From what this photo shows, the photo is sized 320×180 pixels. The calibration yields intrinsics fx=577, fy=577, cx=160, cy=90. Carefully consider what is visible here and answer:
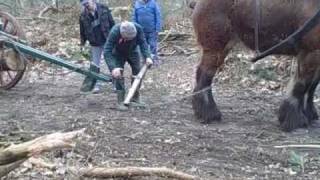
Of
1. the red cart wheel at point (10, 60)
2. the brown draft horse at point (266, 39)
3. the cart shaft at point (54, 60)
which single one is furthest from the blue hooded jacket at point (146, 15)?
the brown draft horse at point (266, 39)

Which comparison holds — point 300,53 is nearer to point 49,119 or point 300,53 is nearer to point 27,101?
point 49,119

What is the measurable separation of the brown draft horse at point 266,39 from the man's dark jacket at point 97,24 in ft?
7.01

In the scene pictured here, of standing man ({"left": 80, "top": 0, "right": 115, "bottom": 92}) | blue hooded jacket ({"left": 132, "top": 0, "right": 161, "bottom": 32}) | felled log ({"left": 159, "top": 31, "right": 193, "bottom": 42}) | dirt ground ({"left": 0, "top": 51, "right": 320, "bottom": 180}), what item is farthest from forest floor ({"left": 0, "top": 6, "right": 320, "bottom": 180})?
felled log ({"left": 159, "top": 31, "right": 193, "bottom": 42})

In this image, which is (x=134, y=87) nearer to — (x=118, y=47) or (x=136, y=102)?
(x=136, y=102)

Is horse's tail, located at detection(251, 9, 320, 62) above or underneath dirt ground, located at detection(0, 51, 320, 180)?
above

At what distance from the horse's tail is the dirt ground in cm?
102

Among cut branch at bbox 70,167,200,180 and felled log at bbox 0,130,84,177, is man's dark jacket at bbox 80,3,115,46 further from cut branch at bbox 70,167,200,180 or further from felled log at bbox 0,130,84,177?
felled log at bbox 0,130,84,177

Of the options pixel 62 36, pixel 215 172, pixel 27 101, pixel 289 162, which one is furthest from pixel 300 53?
pixel 62 36

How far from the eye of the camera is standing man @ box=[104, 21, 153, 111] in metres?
8.17

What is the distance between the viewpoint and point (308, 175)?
5488 mm

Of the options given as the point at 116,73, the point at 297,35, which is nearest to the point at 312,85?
the point at 297,35

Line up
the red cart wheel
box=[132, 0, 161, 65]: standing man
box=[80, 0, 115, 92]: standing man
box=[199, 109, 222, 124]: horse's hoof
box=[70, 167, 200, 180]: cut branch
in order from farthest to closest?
box=[132, 0, 161, 65]: standing man → box=[80, 0, 115, 92]: standing man → the red cart wheel → box=[199, 109, 222, 124]: horse's hoof → box=[70, 167, 200, 180]: cut branch

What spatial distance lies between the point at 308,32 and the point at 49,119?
3507 millimetres

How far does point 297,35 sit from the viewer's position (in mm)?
7191
